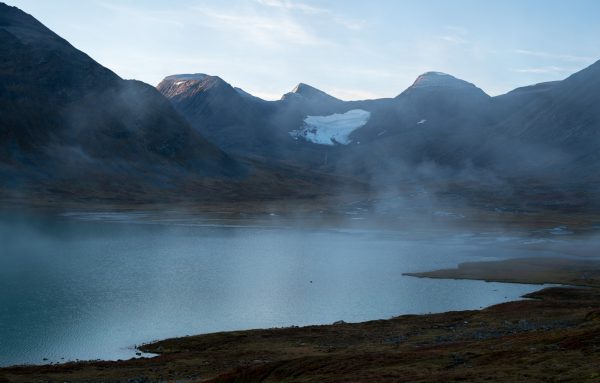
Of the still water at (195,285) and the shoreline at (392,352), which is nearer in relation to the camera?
the shoreline at (392,352)

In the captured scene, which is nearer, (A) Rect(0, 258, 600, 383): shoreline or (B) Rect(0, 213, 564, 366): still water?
(A) Rect(0, 258, 600, 383): shoreline

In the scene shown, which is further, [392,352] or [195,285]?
[195,285]

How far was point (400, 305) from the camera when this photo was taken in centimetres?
5156

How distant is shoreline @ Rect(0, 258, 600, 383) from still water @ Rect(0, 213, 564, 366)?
430 centimetres

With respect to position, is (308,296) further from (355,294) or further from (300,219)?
(300,219)

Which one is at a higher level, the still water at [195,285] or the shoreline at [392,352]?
the shoreline at [392,352]

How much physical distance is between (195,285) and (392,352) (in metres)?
30.3

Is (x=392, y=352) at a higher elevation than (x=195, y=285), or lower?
higher

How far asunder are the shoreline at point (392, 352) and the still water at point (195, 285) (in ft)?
14.1

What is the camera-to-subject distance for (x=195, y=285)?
5797cm

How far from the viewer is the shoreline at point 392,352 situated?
914 inches

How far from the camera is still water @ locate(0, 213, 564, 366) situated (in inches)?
1652

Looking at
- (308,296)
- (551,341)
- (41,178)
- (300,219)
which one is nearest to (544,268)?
(308,296)

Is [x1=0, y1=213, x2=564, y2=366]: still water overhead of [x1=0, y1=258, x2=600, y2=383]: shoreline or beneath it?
beneath
